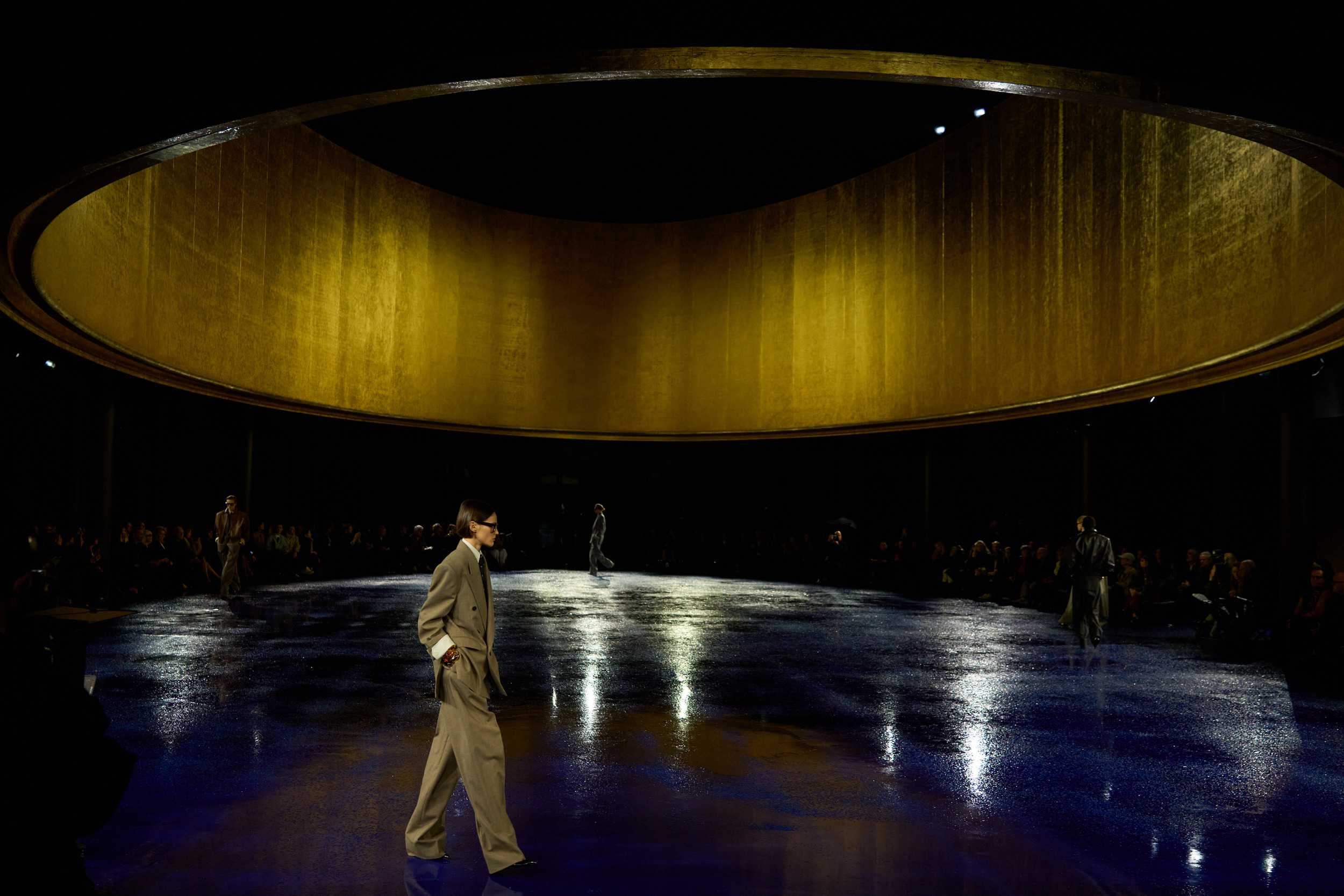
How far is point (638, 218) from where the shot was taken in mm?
28719

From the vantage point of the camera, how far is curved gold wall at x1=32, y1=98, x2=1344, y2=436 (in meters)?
14.5

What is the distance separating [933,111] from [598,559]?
1457cm

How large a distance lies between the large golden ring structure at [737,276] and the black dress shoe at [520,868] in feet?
14.1

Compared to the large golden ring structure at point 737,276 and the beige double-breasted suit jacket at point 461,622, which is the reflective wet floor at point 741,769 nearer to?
the beige double-breasted suit jacket at point 461,622

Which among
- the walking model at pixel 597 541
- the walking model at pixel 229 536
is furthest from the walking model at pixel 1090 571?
the walking model at pixel 597 541

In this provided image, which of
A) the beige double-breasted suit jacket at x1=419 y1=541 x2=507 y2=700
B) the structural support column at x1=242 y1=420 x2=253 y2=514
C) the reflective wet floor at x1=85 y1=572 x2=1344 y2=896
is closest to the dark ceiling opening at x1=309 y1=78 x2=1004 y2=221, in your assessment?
the structural support column at x1=242 y1=420 x2=253 y2=514

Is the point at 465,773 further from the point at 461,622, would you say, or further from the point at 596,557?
the point at 596,557

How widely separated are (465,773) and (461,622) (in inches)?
26.5

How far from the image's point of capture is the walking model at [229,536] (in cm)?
1543

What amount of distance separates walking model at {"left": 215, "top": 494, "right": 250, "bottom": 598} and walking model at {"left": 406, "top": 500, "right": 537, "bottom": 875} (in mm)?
11905

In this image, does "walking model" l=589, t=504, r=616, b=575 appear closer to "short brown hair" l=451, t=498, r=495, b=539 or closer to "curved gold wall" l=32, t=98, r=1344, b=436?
"curved gold wall" l=32, t=98, r=1344, b=436

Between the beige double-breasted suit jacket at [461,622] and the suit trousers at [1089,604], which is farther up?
the beige double-breasted suit jacket at [461,622]

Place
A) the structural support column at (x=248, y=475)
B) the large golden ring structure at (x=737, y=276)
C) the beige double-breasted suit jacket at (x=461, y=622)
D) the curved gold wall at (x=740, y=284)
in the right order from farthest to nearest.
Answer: the structural support column at (x=248, y=475) → the curved gold wall at (x=740, y=284) → the large golden ring structure at (x=737, y=276) → the beige double-breasted suit jacket at (x=461, y=622)

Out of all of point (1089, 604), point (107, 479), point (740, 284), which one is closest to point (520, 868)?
point (1089, 604)
